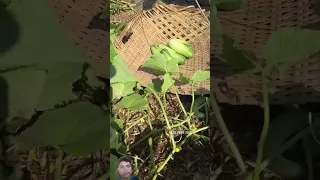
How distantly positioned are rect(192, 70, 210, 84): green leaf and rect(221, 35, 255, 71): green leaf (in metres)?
0.05

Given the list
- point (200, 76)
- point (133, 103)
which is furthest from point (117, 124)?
point (200, 76)

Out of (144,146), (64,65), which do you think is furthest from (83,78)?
(144,146)

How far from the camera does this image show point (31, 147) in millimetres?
784

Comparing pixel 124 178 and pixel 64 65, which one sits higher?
pixel 64 65

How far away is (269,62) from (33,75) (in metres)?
0.35

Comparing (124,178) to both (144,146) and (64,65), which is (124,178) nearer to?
(144,146)

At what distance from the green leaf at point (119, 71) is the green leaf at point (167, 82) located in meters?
0.06

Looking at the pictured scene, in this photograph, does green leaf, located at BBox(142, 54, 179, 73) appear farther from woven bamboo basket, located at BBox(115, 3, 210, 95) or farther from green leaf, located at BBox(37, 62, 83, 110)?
green leaf, located at BBox(37, 62, 83, 110)

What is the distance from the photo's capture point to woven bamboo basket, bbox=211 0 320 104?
79 cm

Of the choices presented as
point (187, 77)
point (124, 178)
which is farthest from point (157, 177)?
point (187, 77)

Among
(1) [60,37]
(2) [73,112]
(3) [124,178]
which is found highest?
(1) [60,37]

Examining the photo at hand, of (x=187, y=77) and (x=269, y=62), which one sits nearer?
(x=269, y=62)

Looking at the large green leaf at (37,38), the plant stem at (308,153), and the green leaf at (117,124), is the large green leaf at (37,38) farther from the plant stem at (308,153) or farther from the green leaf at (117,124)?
the plant stem at (308,153)

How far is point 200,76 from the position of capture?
0.85 metres
